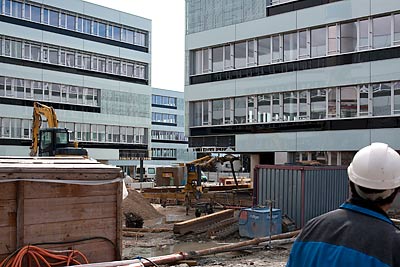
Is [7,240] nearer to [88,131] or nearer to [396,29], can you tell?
[396,29]

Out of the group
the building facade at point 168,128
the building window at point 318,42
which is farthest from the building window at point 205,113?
the building facade at point 168,128

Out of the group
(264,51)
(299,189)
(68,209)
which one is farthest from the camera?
(264,51)

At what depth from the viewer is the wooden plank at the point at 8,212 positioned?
21.7 ft

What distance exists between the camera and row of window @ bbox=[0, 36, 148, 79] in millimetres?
46094

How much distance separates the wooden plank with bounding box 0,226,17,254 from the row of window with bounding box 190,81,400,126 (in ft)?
73.8

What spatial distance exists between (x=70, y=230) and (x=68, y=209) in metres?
0.30

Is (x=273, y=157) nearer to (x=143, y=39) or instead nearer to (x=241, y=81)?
(x=241, y=81)

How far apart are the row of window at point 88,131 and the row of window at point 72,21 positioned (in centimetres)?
895

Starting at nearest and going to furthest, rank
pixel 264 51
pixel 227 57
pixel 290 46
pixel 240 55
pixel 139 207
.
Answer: pixel 139 207
pixel 290 46
pixel 264 51
pixel 240 55
pixel 227 57

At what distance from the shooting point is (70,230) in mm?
7180

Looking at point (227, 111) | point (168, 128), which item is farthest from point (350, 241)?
point (168, 128)

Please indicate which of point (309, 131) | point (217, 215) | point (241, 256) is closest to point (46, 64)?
point (309, 131)

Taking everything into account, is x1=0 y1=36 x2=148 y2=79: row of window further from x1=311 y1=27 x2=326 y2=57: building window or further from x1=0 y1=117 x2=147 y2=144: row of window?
x1=311 y1=27 x2=326 y2=57: building window

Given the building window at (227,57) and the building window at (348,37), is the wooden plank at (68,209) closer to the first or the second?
the building window at (348,37)
